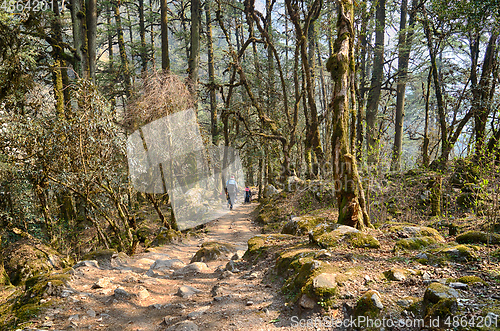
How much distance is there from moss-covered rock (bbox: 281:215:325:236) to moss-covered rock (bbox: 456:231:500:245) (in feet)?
9.24

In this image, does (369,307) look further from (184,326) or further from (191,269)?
(191,269)

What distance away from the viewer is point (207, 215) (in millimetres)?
14797

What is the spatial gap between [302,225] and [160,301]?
11.8 feet

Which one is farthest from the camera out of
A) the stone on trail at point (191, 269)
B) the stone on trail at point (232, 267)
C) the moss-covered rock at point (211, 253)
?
the moss-covered rock at point (211, 253)

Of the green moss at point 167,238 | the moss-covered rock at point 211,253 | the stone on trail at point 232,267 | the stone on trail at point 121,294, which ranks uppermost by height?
the stone on trail at point 121,294

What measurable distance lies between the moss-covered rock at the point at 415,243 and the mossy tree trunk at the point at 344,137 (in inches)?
35.6

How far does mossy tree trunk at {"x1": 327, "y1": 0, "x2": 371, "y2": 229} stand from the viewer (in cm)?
505

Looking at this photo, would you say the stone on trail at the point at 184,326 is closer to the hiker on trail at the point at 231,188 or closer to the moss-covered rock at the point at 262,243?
the moss-covered rock at the point at 262,243

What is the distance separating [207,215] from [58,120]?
9.58m

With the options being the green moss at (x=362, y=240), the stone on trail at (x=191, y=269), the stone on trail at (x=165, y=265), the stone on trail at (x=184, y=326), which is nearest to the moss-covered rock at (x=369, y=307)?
the green moss at (x=362, y=240)

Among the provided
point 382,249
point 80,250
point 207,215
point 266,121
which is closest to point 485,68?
point 382,249

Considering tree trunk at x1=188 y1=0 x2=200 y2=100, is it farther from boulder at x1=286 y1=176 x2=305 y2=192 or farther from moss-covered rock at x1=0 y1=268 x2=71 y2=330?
moss-covered rock at x1=0 y1=268 x2=71 y2=330

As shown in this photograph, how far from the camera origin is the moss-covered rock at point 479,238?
3.77m

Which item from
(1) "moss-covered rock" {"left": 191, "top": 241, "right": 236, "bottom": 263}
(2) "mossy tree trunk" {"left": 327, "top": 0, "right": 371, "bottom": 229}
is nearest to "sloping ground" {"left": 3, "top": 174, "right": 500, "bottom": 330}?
(2) "mossy tree trunk" {"left": 327, "top": 0, "right": 371, "bottom": 229}
